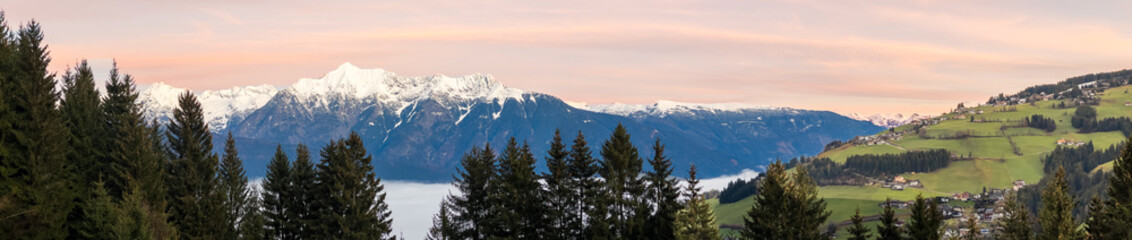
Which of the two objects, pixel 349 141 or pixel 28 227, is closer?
pixel 28 227

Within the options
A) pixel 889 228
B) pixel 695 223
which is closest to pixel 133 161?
pixel 695 223

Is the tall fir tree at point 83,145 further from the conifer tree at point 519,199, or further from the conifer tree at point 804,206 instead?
the conifer tree at point 804,206

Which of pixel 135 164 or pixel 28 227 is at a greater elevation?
pixel 135 164

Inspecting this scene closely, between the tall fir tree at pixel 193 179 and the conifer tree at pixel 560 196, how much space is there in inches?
1204

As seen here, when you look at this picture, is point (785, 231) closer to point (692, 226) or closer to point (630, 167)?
point (692, 226)

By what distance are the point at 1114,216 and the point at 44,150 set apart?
8714cm

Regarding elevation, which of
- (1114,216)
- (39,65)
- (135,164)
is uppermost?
(39,65)

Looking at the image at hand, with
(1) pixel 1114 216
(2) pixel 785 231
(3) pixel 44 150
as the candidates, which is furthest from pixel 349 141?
(1) pixel 1114 216

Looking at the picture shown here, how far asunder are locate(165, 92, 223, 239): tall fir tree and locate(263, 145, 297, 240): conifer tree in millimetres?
4936

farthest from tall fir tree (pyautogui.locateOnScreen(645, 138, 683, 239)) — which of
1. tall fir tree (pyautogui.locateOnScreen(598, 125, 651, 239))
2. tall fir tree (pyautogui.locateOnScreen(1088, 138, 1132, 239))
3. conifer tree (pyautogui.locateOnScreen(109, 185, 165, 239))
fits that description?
conifer tree (pyautogui.locateOnScreen(109, 185, 165, 239))

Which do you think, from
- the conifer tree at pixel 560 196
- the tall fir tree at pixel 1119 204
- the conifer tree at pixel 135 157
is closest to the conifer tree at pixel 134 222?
the conifer tree at pixel 135 157

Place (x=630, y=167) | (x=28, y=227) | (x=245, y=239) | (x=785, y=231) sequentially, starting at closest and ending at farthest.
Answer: (x=28, y=227)
(x=785, y=231)
(x=630, y=167)
(x=245, y=239)

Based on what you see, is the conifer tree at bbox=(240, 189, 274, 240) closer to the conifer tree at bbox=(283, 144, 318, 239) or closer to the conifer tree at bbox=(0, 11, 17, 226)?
the conifer tree at bbox=(283, 144, 318, 239)

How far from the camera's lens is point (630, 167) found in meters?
70.2
